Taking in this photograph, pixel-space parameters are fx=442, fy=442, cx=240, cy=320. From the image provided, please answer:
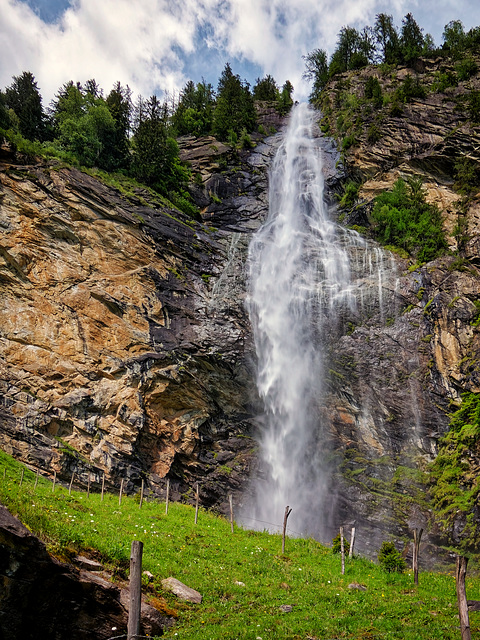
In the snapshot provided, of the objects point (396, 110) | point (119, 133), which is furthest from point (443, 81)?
point (119, 133)

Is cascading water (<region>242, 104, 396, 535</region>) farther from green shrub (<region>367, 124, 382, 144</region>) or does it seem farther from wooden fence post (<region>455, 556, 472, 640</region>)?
wooden fence post (<region>455, 556, 472, 640</region>)

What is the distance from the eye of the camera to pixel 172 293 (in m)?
27.2

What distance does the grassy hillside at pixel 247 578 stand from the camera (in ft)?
26.7

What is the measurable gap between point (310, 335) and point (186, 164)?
23.7 m

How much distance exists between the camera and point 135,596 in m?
6.11

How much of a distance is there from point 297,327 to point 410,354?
6.99 m

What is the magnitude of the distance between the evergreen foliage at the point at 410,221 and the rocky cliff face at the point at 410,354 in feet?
3.09

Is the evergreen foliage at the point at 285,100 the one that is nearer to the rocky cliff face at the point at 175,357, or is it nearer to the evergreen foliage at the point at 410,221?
the evergreen foliage at the point at 410,221

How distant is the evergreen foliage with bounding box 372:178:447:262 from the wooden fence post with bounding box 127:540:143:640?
29.1m

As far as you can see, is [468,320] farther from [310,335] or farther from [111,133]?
[111,133]

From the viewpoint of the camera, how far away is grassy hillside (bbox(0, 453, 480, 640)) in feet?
26.7

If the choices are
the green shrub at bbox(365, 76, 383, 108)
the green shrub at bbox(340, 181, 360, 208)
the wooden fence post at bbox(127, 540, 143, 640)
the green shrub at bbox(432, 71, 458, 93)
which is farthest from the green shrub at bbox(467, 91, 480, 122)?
the wooden fence post at bbox(127, 540, 143, 640)

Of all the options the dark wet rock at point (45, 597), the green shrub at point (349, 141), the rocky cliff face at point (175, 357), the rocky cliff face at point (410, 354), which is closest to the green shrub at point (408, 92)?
the rocky cliff face at point (410, 354)

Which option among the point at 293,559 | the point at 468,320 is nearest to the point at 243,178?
the point at 468,320
